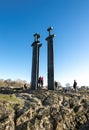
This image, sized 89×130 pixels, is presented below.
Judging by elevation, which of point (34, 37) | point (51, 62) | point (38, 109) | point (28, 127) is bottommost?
point (28, 127)

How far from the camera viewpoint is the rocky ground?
52.3 ft

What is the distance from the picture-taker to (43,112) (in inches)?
699

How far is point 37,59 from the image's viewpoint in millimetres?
26703

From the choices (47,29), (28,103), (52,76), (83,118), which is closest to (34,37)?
(47,29)

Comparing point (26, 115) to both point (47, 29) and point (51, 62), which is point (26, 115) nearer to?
point (51, 62)

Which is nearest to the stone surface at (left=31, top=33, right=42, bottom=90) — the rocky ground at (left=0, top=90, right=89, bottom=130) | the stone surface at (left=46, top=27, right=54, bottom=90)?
the stone surface at (left=46, top=27, right=54, bottom=90)

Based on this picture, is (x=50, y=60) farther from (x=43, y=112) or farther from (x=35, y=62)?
(x=43, y=112)

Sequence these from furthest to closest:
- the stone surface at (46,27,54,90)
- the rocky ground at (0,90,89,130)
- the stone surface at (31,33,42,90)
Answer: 1. the stone surface at (31,33,42,90)
2. the stone surface at (46,27,54,90)
3. the rocky ground at (0,90,89,130)

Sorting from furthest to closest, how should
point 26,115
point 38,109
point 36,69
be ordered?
point 36,69
point 38,109
point 26,115

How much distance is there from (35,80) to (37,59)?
3.05 m

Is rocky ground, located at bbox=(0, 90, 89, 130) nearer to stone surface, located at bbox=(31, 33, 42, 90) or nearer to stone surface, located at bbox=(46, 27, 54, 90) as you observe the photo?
stone surface, located at bbox=(46, 27, 54, 90)

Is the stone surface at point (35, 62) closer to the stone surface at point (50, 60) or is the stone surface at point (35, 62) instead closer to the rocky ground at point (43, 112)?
the stone surface at point (50, 60)

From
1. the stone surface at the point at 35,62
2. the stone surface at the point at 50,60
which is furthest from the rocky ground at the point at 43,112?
the stone surface at the point at 35,62

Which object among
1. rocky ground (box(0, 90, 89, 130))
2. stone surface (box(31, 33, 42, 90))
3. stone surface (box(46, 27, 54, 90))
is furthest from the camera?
stone surface (box(31, 33, 42, 90))
